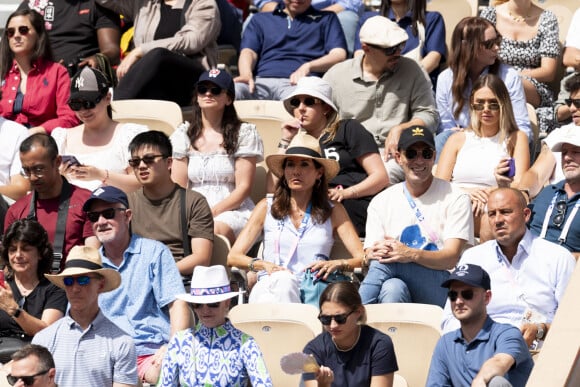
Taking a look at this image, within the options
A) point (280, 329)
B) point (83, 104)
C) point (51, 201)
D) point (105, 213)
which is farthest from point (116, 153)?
point (280, 329)

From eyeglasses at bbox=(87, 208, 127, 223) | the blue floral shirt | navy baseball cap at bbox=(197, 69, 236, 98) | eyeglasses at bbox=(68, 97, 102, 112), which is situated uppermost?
navy baseball cap at bbox=(197, 69, 236, 98)

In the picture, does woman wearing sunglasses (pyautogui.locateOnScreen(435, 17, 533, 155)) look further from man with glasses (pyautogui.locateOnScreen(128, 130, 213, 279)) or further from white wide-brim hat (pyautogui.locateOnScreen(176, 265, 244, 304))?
white wide-brim hat (pyautogui.locateOnScreen(176, 265, 244, 304))

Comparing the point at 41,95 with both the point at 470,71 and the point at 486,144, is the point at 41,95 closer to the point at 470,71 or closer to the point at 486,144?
the point at 470,71

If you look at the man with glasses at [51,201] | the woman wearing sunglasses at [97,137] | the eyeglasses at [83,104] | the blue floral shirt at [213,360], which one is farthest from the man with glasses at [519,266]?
the eyeglasses at [83,104]

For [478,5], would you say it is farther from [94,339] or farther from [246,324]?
[94,339]

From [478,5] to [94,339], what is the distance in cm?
622

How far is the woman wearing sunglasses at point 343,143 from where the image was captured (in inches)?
370

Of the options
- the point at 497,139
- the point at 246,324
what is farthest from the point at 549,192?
the point at 246,324

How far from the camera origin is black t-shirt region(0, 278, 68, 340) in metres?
8.07

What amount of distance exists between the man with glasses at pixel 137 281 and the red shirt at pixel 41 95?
262 cm

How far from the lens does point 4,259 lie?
823 centimetres

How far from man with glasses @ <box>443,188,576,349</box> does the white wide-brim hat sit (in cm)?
129

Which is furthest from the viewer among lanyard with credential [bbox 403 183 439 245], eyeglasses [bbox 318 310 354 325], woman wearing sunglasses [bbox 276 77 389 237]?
woman wearing sunglasses [bbox 276 77 389 237]

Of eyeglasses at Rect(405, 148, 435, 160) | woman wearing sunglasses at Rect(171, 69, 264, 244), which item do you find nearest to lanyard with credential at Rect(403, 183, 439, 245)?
eyeglasses at Rect(405, 148, 435, 160)
